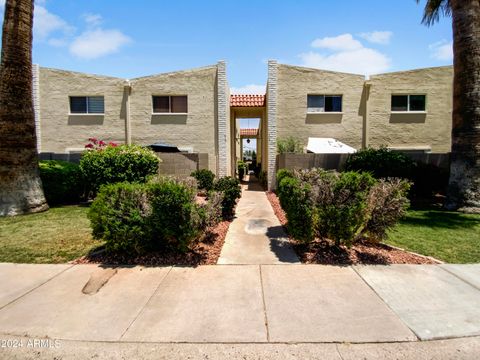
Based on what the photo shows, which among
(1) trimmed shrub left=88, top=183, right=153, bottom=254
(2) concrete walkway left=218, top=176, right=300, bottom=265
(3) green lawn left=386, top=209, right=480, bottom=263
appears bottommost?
(2) concrete walkway left=218, top=176, right=300, bottom=265

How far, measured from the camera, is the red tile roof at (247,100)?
17.9m

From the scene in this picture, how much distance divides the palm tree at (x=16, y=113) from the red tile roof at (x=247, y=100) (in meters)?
11.1

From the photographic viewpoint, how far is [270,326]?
3371 millimetres

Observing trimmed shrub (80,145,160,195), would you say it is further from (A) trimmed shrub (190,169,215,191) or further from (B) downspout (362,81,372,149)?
(B) downspout (362,81,372,149)

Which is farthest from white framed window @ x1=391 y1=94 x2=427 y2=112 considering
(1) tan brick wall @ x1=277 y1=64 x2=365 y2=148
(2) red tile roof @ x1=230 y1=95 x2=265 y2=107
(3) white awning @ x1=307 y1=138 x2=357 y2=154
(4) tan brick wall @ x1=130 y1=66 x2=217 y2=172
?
(4) tan brick wall @ x1=130 y1=66 x2=217 y2=172

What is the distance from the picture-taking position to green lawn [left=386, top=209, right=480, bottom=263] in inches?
223

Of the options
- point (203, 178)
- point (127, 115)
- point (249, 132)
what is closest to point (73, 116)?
point (127, 115)

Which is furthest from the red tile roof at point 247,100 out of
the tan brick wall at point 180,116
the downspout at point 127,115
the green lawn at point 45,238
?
the green lawn at point 45,238

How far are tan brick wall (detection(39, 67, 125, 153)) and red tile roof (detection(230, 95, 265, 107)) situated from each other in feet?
21.3

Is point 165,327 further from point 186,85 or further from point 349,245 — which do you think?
point 186,85

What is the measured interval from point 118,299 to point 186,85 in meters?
13.4

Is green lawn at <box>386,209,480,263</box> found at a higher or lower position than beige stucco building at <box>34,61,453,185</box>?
lower

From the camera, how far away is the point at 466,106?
30.2 feet

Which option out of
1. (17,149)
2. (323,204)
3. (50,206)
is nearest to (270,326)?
(323,204)
